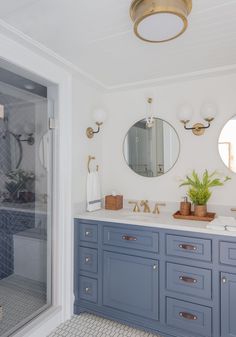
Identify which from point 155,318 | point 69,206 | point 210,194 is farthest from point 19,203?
point 210,194

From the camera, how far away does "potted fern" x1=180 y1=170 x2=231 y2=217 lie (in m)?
2.16

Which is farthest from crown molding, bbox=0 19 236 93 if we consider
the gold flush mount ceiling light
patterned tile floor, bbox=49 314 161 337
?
patterned tile floor, bbox=49 314 161 337

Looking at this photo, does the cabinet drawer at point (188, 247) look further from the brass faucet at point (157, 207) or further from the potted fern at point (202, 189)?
the brass faucet at point (157, 207)

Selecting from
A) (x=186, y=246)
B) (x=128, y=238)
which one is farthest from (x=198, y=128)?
(x=128, y=238)

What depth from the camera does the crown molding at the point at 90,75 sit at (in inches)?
64.6

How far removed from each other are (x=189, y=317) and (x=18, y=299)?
136cm

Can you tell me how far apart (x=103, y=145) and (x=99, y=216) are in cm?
95

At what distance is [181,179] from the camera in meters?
2.45

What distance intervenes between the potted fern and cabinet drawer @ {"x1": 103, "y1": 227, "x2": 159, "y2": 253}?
491 mm

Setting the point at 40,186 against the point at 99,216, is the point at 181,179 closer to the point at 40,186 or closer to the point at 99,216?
the point at 99,216

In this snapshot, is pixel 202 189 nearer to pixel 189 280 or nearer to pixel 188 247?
pixel 188 247

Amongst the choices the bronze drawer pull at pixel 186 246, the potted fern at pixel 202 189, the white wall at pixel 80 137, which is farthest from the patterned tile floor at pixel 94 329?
the potted fern at pixel 202 189

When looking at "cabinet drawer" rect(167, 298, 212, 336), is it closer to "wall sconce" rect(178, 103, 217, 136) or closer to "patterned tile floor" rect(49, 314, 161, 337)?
"patterned tile floor" rect(49, 314, 161, 337)

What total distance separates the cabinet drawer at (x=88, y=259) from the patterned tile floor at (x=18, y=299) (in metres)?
0.39
